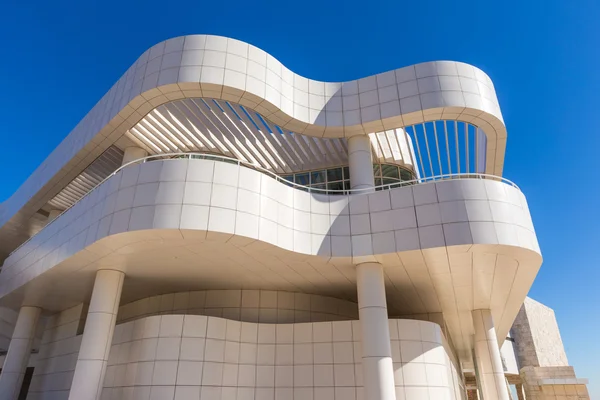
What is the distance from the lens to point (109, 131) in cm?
2041

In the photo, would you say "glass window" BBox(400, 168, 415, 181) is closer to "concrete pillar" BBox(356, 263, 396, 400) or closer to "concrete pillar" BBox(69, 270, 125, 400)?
"concrete pillar" BBox(356, 263, 396, 400)

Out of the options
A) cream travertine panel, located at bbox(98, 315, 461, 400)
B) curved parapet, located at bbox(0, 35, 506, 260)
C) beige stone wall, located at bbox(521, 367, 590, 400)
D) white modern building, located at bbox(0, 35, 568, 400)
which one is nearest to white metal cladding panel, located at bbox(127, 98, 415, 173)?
white modern building, located at bbox(0, 35, 568, 400)

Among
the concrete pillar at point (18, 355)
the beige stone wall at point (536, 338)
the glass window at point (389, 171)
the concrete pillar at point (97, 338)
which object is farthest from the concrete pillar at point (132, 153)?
the beige stone wall at point (536, 338)

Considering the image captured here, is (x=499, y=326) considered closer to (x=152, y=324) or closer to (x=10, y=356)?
(x=152, y=324)

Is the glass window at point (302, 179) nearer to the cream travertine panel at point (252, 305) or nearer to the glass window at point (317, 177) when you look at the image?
the glass window at point (317, 177)

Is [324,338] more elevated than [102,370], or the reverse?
[324,338]

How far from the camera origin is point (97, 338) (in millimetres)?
16625

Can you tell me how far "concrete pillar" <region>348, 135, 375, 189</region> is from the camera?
18938 millimetres

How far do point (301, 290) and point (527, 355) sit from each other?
50.5m

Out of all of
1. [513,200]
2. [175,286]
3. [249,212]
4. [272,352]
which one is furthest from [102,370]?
[513,200]

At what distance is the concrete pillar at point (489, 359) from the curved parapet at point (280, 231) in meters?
3.76

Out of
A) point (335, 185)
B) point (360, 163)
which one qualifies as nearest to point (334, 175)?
point (335, 185)

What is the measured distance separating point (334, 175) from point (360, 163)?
637 centimetres

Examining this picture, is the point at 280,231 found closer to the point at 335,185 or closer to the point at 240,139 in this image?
the point at 240,139
